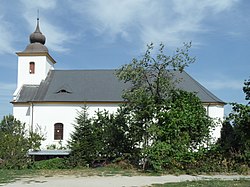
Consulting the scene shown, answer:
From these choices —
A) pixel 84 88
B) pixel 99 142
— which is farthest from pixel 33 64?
pixel 99 142

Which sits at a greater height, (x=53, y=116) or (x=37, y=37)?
(x=37, y=37)

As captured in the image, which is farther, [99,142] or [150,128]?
[99,142]

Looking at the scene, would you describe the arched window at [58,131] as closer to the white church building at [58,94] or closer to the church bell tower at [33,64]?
the white church building at [58,94]

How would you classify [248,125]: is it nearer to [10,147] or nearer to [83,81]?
[10,147]

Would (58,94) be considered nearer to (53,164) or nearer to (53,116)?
(53,116)

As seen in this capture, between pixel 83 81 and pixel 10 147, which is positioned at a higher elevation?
pixel 83 81

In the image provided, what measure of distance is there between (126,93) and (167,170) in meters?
5.01

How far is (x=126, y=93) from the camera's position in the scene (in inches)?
838

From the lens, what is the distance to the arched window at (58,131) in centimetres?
3997

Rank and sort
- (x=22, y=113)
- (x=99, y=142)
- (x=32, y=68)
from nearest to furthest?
(x=99, y=142), (x=22, y=113), (x=32, y=68)

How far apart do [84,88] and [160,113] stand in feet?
74.1

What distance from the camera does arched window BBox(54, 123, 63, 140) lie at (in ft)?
131

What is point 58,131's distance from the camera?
4003 cm

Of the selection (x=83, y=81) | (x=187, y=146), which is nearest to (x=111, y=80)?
(x=83, y=81)
